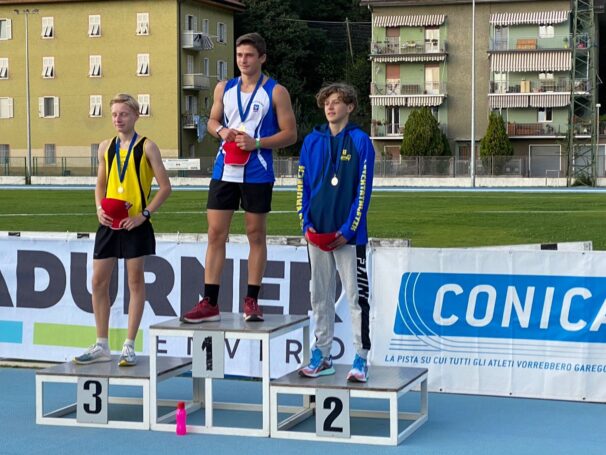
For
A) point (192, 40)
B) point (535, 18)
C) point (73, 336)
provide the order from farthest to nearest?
point (192, 40) → point (535, 18) → point (73, 336)

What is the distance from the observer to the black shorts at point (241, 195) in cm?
807

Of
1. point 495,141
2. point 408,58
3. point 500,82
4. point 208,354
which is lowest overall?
point 208,354

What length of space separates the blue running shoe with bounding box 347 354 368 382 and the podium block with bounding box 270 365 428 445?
43 millimetres

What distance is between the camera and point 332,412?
737 cm

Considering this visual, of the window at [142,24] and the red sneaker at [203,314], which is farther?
the window at [142,24]

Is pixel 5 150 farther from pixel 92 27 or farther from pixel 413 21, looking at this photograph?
pixel 413 21

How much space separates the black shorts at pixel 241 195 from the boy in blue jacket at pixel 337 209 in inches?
20.4

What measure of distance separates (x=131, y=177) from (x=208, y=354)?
1467 millimetres

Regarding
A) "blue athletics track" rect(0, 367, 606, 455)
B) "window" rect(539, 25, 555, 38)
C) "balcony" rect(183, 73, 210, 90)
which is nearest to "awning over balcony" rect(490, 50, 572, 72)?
"window" rect(539, 25, 555, 38)

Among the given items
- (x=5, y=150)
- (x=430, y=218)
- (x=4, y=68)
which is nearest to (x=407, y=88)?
(x=4, y=68)

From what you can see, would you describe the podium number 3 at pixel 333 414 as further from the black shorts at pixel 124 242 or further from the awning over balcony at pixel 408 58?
the awning over balcony at pixel 408 58

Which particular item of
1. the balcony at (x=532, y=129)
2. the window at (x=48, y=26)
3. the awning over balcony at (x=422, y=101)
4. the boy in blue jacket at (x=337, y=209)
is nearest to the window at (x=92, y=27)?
the window at (x=48, y=26)

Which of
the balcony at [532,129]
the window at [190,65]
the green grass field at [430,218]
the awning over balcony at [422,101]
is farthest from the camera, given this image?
the window at [190,65]

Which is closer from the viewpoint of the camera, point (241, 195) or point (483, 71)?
point (241, 195)
